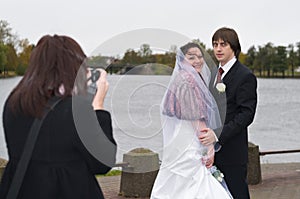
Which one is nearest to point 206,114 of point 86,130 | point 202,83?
point 202,83

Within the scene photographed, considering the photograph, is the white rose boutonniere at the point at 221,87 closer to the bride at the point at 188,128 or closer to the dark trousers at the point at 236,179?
the bride at the point at 188,128

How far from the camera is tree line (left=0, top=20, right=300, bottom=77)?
3721 mm

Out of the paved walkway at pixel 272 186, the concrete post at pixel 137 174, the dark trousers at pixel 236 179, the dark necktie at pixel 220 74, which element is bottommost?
the paved walkway at pixel 272 186

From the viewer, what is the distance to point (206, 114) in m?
5.02

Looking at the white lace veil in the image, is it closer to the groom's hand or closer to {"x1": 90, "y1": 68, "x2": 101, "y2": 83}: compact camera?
the groom's hand

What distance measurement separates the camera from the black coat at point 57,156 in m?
2.94

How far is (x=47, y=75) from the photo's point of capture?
2.92m

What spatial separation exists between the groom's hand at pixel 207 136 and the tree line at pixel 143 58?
0.74 meters

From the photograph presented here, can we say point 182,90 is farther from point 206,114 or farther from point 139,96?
point 139,96

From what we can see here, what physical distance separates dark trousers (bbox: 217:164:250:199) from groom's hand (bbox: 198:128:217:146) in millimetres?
303

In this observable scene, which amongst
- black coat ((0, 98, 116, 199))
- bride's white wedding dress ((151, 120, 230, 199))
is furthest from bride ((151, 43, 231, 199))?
black coat ((0, 98, 116, 199))

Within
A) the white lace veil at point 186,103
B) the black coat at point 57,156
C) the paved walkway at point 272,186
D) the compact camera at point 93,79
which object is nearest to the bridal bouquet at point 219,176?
the white lace veil at point 186,103

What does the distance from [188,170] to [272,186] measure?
13.2ft

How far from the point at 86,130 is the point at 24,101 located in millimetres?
357
